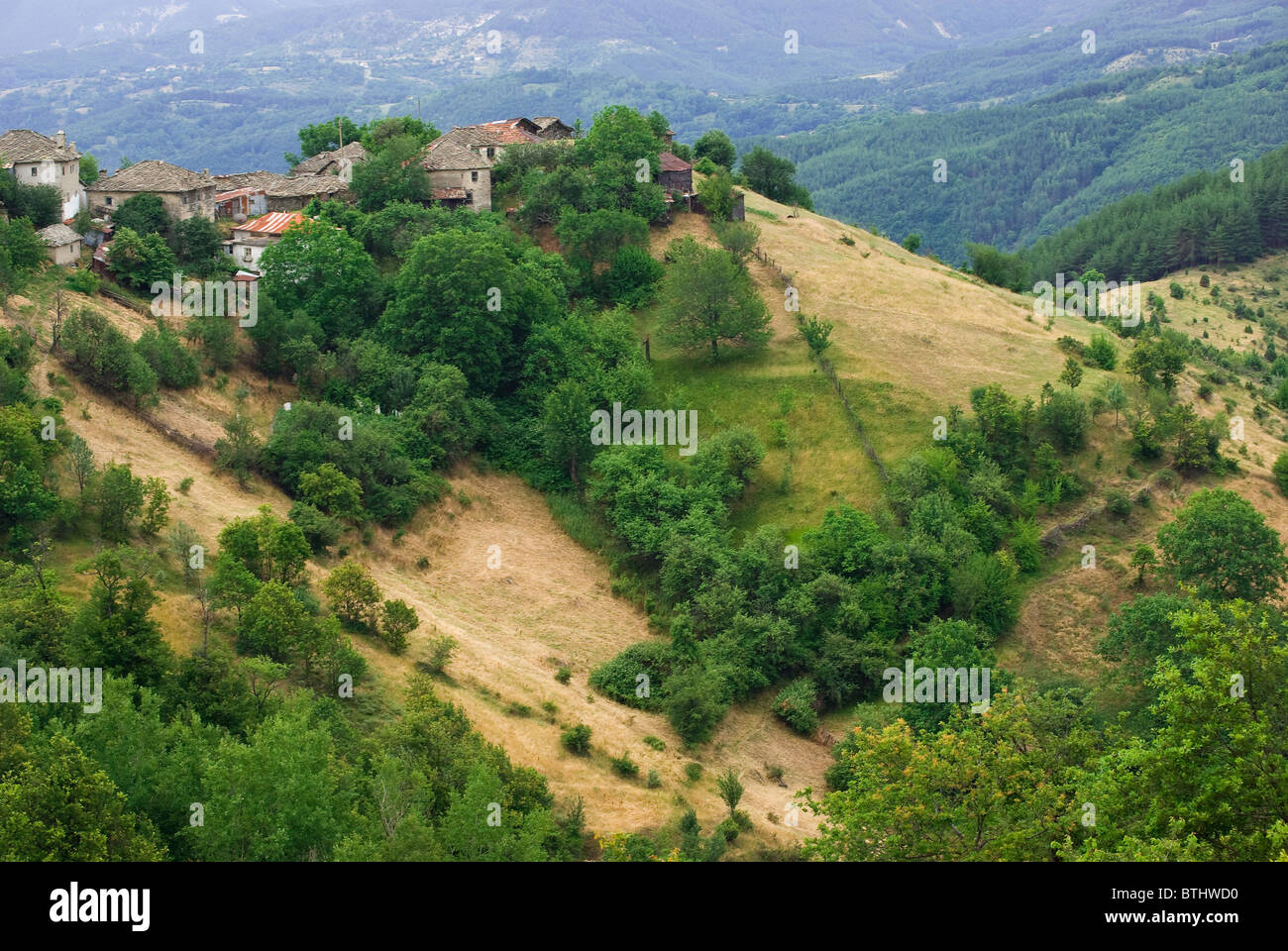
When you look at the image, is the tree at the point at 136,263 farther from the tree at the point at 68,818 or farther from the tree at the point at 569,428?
the tree at the point at 68,818

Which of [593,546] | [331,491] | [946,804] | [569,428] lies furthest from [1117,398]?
[331,491]

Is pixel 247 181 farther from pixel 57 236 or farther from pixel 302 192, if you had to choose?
pixel 57 236

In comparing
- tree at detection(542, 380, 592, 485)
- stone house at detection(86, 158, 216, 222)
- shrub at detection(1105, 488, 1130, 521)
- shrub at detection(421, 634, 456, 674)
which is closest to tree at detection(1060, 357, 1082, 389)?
shrub at detection(1105, 488, 1130, 521)

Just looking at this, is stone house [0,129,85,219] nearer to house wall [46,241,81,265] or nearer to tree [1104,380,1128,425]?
house wall [46,241,81,265]

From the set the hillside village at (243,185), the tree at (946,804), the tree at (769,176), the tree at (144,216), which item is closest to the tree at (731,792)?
the tree at (946,804)

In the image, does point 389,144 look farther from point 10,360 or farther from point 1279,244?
point 1279,244

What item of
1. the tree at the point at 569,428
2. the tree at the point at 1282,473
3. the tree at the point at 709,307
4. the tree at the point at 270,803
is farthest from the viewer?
the tree at the point at 709,307
